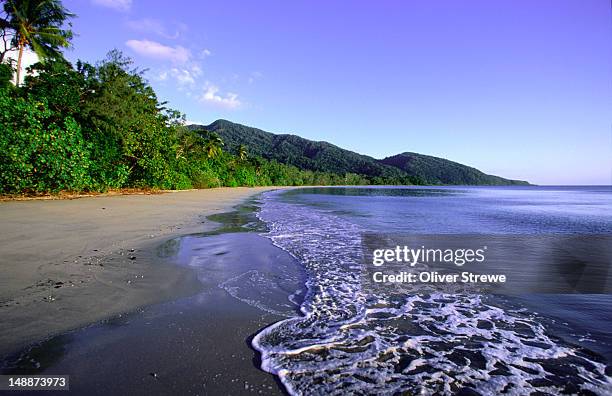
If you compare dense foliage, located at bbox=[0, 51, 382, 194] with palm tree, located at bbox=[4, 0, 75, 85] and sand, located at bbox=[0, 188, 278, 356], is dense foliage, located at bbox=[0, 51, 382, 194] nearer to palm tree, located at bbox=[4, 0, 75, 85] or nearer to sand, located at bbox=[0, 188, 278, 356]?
palm tree, located at bbox=[4, 0, 75, 85]

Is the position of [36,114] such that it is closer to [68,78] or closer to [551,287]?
[68,78]

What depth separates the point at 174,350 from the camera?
2357 mm

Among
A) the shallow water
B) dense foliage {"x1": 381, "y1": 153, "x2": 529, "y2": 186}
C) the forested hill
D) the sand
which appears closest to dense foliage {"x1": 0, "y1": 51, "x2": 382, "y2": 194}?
the sand

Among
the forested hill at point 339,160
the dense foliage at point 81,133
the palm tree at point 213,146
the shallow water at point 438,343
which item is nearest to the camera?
the shallow water at point 438,343

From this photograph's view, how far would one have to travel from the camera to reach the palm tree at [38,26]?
21.9 m

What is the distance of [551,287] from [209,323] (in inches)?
189

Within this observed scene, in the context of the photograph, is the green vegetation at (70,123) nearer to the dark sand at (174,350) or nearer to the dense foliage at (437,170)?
the dark sand at (174,350)

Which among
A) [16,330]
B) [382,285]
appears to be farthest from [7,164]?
[382,285]

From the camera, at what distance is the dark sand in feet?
6.40

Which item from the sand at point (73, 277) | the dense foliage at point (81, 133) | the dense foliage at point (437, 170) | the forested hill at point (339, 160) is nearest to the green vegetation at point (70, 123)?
the dense foliage at point (81, 133)

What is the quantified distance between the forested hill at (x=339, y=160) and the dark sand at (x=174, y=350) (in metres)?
137

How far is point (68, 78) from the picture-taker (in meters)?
18.5

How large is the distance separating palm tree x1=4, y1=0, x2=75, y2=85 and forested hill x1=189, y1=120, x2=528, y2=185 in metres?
115

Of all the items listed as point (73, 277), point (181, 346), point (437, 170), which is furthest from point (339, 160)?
point (181, 346)
